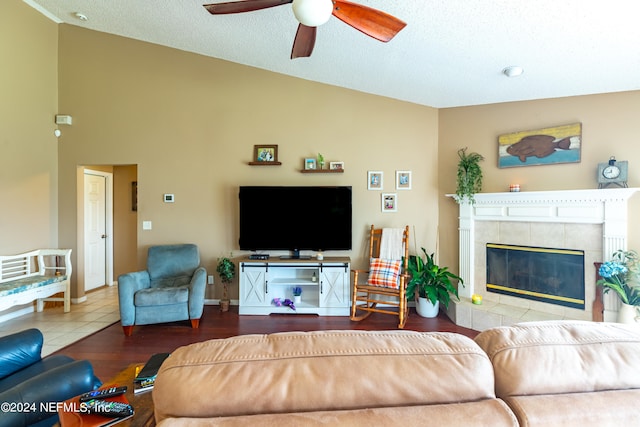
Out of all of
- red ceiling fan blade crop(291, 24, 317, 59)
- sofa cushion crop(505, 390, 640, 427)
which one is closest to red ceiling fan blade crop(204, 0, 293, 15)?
red ceiling fan blade crop(291, 24, 317, 59)

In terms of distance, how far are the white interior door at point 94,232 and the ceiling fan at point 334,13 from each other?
13.3ft

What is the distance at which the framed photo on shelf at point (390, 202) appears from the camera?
3.72 m

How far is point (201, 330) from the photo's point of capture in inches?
118

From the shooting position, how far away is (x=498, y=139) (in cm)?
335

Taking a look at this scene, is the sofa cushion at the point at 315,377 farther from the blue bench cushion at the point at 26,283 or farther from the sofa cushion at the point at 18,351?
the blue bench cushion at the point at 26,283

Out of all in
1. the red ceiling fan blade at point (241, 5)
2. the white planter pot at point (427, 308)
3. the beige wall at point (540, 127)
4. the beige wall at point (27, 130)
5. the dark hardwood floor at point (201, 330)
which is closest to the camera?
the red ceiling fan blade at point (241, 5)

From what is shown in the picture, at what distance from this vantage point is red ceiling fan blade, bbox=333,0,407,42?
1628 millimetres

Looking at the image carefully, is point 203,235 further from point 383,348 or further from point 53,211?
point 383,348

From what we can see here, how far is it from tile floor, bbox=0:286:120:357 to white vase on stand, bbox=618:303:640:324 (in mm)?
5173

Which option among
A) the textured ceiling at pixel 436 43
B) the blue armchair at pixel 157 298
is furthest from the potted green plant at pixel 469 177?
the blue armchair at pixel 157 298

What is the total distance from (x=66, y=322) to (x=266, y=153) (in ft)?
9.91

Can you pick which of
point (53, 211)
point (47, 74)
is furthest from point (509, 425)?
point (47, 74)

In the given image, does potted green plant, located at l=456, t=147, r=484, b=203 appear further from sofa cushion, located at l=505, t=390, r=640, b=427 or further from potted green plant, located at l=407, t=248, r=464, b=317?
sofa cushion, located at l=505, t=390, r=640, b=427

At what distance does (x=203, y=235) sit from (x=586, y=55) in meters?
4.38
